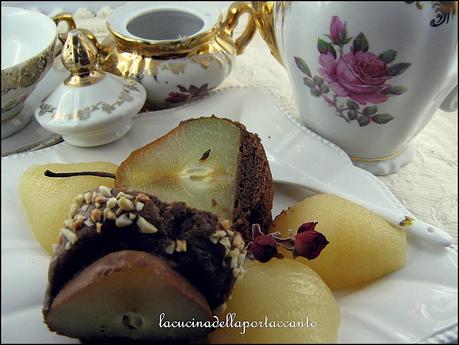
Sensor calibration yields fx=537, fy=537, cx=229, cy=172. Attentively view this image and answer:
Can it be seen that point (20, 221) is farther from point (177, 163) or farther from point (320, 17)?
point (320, 17)

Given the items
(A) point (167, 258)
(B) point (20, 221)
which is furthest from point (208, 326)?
(B) point (20, 221)

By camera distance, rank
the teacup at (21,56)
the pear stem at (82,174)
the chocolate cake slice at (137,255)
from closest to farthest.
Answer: the chocolate cake slice at (137,255) < the pear stem at (82,174) < the teacup at (21,56)

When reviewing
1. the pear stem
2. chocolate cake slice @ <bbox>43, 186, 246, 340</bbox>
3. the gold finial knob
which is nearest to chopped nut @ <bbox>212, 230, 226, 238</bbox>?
chocolate cake slice @ <bbox>43, 186, 246, 340</bbox>

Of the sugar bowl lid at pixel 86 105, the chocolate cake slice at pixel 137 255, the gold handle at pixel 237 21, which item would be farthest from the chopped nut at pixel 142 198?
the gold handle at pixel 237 21

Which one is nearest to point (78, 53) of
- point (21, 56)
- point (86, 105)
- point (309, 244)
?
point (86, 105)

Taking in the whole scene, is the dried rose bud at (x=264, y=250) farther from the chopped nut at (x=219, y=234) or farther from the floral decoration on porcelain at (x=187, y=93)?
the floral decoration on porcelain at (x=187, y=93)

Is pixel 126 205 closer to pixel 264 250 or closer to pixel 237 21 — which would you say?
pixel 264 250
